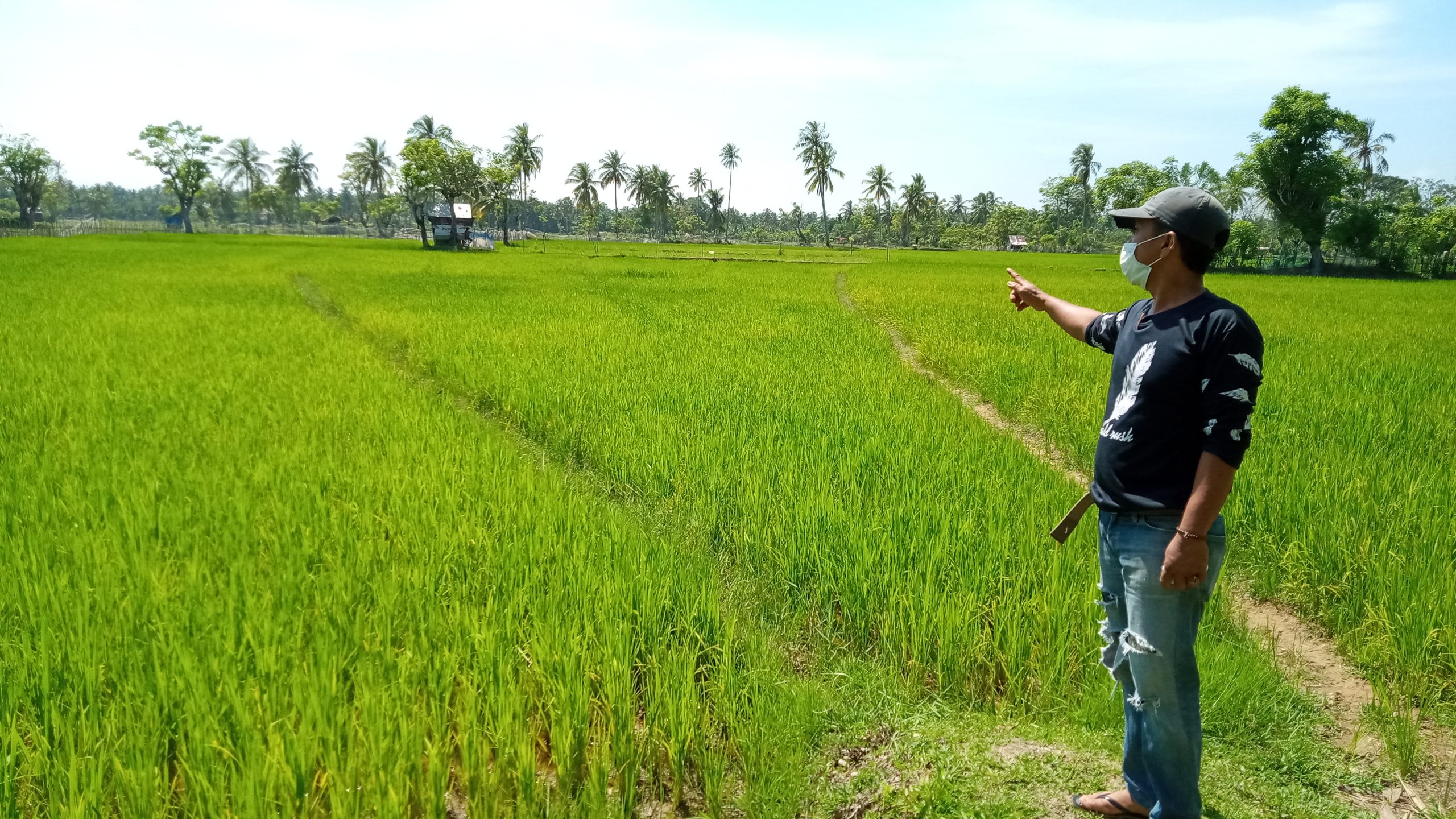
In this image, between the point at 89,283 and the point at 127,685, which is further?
the point at 89,283

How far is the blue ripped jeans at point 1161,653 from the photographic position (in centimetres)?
176

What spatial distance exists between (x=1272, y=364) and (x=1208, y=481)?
826 centimetres

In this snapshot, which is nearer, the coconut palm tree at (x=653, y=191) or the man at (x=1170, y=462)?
the man at (x=1170, y=462)

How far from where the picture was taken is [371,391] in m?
6.47

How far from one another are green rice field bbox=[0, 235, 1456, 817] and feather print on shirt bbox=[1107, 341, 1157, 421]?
1.09 metres

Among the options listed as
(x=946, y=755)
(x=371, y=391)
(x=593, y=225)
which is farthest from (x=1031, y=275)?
(x=593, y=225)

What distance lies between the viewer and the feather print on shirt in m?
1.75

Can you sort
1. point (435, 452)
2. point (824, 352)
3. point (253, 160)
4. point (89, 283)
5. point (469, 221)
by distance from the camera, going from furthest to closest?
point (253, 160) → point (469, 221) → point (89, 283) → point (824, 352) → point (435, 452)

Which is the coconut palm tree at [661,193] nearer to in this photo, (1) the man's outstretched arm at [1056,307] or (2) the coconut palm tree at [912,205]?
(2) the coconut palm tree at [912,205]

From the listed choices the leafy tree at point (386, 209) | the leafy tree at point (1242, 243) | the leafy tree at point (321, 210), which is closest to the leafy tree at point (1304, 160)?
the leafy tree at point (1242, 243)

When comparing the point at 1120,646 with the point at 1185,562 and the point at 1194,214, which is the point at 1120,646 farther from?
the point at 1194,214

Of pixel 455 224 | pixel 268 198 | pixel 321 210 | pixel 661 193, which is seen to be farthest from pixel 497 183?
pixel 321 210

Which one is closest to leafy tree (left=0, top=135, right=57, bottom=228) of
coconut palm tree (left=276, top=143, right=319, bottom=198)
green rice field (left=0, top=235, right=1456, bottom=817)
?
coconut palm tree (left=276, top=143, right=319, bottom=198)

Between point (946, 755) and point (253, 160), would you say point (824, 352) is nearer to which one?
point (946, 755)
